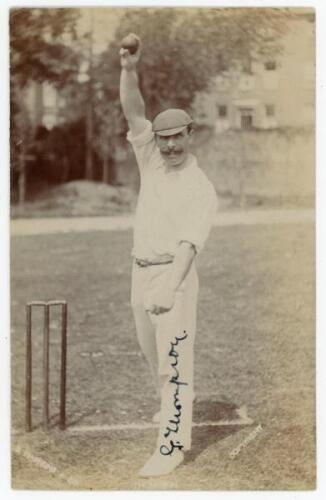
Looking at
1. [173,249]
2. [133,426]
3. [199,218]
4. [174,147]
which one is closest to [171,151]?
[174,147]

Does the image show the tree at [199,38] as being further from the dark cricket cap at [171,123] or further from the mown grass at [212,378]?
the mown grass at [212,378]

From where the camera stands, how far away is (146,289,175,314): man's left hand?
16.8 ft

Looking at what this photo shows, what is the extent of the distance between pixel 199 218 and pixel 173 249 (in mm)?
230

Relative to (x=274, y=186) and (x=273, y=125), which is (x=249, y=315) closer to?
(x=274, y=186)

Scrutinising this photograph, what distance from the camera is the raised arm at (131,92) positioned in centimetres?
516

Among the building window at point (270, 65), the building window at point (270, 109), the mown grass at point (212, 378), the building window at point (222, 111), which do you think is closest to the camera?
the mown grass at point (212, 378)

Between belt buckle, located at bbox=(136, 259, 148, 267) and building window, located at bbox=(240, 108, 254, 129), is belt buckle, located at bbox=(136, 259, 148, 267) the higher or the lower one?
the lower one

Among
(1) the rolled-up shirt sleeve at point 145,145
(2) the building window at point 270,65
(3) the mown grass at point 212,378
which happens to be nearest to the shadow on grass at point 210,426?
(3) the mown grass at point 212,378

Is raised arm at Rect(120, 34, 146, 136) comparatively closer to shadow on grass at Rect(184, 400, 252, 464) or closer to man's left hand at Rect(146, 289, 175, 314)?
man's left hand at Rect(146, 289, 175, 314)

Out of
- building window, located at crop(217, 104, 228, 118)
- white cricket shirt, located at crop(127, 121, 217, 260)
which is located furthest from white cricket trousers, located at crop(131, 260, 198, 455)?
building window, located at crop(217, 104, 228, 118)

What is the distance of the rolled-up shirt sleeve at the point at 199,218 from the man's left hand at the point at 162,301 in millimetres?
293

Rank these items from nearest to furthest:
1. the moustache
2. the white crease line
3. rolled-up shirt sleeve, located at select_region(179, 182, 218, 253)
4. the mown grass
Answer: rolled-up shirt sleeve, located at select_region(179, 182, 218, 253), the moustache, the mown grass, the white crease line

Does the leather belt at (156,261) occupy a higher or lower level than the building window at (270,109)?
lower

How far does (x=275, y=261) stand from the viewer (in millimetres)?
7844
